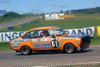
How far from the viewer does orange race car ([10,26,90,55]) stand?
13.7 m

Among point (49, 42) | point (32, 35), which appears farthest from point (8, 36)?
point (49, 42)

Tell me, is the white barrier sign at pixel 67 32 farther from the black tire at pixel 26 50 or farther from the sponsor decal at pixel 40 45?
the sponsor decal at pixel 40 45

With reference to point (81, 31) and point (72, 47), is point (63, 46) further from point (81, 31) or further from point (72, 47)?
point (81, 31)

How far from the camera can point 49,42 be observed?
46.6 ft

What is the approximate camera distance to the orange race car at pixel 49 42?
13705 mm

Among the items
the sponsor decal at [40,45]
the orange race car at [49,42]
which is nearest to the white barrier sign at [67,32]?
the orange race car at [49,42]

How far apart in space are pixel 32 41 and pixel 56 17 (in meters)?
82.7

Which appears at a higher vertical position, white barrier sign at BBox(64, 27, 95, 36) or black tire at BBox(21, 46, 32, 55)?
white barrier sign at BBox(64, 27, 95, 36)

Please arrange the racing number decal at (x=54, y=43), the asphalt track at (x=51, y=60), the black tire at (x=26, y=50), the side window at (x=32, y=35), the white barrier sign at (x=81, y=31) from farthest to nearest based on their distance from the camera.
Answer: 1. the white barrier sign at (x=81, y=31)
2. the black tire at (x=26, y=50)
3. the side window at (x=32, y=35)
4. the racing number decal at (x=54, y=43)
5. the asphalt track at (x=51, y=60)

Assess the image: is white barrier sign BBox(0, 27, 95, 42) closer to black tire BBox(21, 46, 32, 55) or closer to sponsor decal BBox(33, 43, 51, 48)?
black tire BBox(21, 46, 32, 55)

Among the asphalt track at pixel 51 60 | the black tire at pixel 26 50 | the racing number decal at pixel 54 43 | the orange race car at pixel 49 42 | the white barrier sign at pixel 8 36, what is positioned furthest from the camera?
the white barrier sign at pixel 8 36

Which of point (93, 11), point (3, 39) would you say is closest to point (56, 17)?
point (93, 11)

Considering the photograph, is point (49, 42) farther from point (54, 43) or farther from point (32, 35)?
point (32, 35)

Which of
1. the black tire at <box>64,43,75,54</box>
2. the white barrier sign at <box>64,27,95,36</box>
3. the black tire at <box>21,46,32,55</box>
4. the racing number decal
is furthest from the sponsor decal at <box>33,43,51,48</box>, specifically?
the white barrier sign at <box>64,27,95,36</box>
